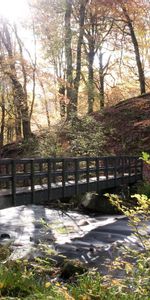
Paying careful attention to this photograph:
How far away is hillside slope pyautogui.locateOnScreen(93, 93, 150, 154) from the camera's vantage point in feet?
78.9

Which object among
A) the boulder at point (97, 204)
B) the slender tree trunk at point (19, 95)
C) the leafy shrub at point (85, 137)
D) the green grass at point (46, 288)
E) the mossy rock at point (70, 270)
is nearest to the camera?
the green grass at point (46, 288)

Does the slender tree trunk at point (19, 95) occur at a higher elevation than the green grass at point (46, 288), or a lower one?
higher

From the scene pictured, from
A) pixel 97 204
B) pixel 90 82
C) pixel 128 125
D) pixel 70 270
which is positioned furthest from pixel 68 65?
pixel 70 270

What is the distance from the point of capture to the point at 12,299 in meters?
4.22

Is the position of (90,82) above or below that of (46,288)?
above

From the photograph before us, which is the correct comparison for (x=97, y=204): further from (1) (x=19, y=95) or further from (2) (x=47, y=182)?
(1) (x=19, y=95)

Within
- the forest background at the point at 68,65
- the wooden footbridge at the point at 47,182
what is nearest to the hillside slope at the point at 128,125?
the forest background at the point at 68,65

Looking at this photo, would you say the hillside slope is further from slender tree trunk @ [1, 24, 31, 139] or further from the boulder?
the boulder

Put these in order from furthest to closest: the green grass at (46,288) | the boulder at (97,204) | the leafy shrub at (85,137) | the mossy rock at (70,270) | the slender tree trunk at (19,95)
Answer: the slender tree trunk at (19,95) → the leafy shrub at (85,137) → the boulder at (97,204) → the mossy rock at (70,270) → the green grass at (46,288)

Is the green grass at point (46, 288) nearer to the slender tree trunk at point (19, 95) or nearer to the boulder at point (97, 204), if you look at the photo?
the boulder at point (97, 204)

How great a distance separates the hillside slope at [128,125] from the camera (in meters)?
24.0

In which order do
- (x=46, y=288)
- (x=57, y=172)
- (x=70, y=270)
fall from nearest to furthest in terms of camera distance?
(x=46, y=288) → (x=70, y=270) → (x=57, y=172)

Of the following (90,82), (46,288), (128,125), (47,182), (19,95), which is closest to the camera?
(46,288)

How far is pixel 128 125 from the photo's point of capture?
86.7 ft
